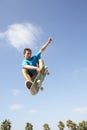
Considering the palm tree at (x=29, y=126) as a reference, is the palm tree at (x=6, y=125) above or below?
below

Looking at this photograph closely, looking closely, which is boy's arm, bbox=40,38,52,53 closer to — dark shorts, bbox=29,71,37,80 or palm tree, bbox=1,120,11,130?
dark shorts, bbox=29,71,37,80

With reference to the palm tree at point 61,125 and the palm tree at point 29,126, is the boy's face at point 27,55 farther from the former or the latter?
the palm tree at point 61,125

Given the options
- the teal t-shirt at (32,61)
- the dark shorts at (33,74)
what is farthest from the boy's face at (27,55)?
the dark shorts at (33,74)

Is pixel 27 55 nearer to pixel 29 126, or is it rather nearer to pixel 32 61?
pixel 32 61

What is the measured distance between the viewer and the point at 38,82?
13.4 m

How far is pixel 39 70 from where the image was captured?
13219 mm

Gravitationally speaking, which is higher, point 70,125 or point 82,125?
point 82,125

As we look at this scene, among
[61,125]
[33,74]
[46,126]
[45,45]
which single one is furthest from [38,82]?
[61,125]

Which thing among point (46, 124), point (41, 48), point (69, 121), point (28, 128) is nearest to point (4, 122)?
point (28, 128)

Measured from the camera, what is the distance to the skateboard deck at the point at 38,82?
13430mm

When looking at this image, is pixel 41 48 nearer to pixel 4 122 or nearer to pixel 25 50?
pixel 25 50

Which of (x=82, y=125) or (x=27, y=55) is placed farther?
(x=82, y=125)

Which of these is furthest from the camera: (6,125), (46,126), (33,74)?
(46,126)

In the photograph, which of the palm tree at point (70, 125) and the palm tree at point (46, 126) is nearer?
the palm tree at point (46, 126)
